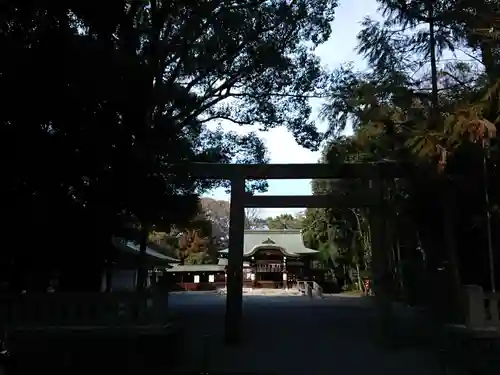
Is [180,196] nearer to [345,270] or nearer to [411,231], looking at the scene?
[411,231]

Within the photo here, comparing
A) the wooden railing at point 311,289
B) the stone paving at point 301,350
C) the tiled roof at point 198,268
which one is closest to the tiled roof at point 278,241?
the tiled roof at point 198,268

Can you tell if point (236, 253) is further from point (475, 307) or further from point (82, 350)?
point (475, 307)

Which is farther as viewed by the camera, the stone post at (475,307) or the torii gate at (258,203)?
the torii gate at (258,203)

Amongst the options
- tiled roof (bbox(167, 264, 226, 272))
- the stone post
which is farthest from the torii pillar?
tiled roof (bbox(167, 264, 226, 272))

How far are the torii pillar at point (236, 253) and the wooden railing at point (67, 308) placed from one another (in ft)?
15.9

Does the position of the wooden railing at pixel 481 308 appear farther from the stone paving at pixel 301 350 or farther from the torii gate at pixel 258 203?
the torii gate at pixel 258 203

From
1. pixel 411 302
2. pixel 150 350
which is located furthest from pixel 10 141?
pixel 411 302

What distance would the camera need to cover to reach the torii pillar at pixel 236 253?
14.0 metres

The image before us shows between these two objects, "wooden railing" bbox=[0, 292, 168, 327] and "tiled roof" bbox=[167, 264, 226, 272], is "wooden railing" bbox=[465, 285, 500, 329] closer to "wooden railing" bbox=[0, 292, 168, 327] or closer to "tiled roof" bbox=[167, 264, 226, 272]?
"wooden railing" bbox=[0, 292, 168, 327]

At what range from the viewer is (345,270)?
3959 cm

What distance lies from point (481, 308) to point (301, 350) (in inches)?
156

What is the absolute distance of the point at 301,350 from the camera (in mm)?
11812

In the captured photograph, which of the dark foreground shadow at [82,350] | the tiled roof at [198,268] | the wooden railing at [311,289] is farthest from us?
the tiled roof at [198,268]

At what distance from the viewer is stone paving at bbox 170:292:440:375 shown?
32.6 feet
